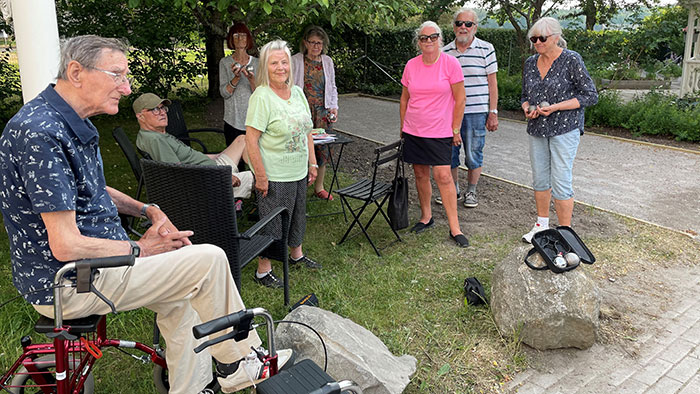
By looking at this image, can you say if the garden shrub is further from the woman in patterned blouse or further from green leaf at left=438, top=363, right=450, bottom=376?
green leaf at left=438, top=363, right=450, bottom=376

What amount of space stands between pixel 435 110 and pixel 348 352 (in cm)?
255

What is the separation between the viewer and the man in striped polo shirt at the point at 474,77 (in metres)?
5.48

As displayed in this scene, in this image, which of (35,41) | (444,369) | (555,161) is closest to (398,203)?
(555,161)

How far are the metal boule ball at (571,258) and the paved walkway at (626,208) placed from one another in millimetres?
532

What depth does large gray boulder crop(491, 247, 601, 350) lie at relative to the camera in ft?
11.0

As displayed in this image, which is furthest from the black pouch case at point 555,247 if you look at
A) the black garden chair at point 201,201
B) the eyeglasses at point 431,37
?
the eyeglasses at point 431,37

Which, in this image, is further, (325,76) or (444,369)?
(325,76)

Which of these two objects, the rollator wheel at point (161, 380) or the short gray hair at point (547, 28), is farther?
the short gray hair at point (547, 28)

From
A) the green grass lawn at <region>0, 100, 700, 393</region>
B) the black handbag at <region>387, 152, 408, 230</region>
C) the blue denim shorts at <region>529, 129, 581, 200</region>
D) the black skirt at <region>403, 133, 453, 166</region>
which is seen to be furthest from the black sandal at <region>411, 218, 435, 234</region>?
the blue denim shorts at <region>529, 129, 581, 200</region>

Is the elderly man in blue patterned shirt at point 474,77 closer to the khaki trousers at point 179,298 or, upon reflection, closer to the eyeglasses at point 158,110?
the eyeglasses at point 158,110

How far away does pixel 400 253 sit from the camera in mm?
4773

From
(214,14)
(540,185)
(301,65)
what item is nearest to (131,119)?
(214,14)

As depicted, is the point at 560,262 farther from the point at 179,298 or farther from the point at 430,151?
the point at 179,298

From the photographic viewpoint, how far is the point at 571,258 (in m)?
3.43
